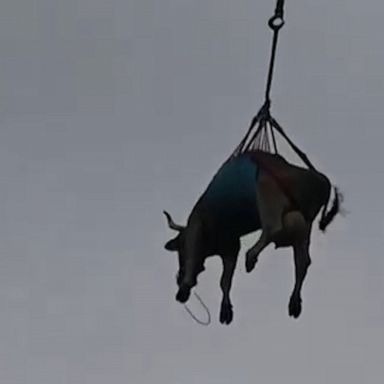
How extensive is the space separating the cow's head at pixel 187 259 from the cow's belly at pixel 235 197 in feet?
0.14

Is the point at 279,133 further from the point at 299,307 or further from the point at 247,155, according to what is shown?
the point at 299,307

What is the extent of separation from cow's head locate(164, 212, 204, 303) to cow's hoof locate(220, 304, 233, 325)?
0.06m

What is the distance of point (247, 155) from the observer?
3.13 metres

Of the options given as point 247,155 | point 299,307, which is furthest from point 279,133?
point 299,307

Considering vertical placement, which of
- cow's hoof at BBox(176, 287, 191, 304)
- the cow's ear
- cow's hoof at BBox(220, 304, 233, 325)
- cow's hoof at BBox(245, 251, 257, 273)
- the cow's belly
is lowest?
cow's hoof at BBox(220, 304, 233, 325)

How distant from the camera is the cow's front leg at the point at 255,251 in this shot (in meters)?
2.96

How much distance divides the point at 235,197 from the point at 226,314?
179 mm

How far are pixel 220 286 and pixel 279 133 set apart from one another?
252 mm

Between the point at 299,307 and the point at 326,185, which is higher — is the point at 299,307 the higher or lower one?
the lower one

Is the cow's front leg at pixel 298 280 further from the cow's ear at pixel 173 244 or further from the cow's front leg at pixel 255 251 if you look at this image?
the cow's ear at pixel 173 244

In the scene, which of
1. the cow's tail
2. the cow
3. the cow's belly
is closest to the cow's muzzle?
the cow

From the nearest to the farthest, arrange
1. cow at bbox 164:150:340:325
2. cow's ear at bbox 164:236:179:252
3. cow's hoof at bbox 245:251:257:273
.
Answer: cow's hoof at bbox 245:251:257:273 → cow at bbox 164:150:340:325 → cow's ear at bbox 164:236:179:252

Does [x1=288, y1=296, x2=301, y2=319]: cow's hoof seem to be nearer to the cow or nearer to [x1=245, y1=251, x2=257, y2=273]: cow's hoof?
the cow

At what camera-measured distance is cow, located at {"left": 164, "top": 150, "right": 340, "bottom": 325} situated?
10.0 ft
